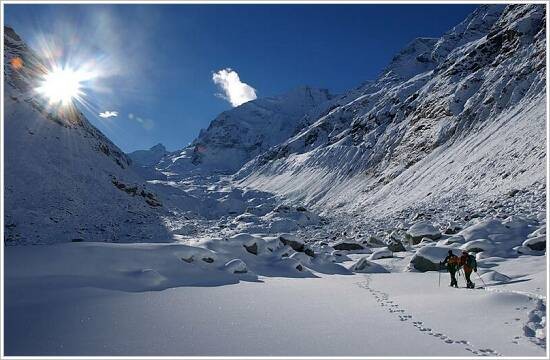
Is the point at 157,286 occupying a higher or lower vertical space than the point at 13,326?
higher

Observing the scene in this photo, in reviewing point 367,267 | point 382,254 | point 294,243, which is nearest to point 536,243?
point 367,267

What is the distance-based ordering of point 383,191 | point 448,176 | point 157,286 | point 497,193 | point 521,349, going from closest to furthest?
1. point 521,349
2. point 157,286
3. point 497,193
4. point 448,176
5. point 383,191

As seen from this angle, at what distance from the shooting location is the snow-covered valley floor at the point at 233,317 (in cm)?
720

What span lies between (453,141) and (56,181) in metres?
73.3

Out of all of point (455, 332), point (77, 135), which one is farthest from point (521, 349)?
point (77, 135)

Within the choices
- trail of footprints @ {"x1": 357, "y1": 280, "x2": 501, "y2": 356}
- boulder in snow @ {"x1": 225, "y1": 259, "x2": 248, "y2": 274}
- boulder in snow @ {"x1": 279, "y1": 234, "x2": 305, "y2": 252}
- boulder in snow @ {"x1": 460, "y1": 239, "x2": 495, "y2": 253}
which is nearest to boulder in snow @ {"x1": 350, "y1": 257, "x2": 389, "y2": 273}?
boulder in snow @ {"x1": 279, "y1": 234, "x2": 305, "y2": 252}

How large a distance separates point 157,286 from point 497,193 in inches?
1836

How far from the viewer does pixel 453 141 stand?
80250 mm

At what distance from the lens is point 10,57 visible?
59406 mm

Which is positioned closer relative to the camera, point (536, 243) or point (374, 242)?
point (536, 243)

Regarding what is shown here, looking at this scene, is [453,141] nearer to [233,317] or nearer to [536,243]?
[536,243]

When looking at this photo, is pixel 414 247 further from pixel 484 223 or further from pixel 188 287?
pixel 188 287

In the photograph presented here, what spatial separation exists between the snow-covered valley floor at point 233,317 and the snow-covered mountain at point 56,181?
26.2m

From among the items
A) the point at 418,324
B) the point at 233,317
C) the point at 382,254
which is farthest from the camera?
the point at 382,254
